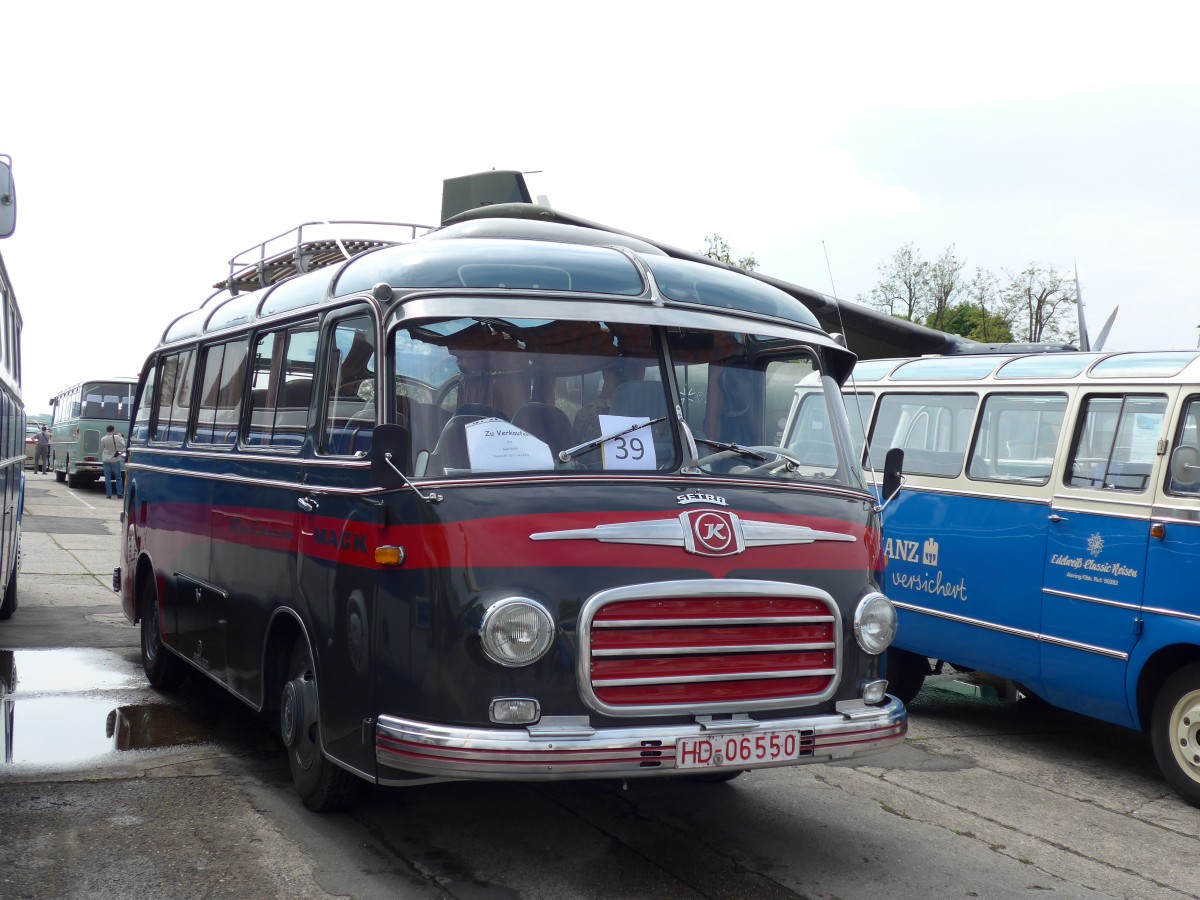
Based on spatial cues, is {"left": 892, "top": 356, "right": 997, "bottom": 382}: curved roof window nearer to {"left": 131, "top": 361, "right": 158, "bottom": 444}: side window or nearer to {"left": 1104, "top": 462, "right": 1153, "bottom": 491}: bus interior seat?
{"left": 1104, "top": 462, "right": 1153, "bottom": 491}: bus interior seat

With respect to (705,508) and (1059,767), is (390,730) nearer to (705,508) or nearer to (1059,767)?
(705,508)

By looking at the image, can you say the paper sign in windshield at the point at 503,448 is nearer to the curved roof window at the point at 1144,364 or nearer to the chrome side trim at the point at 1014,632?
the chrome side trim at the point at 1014,632

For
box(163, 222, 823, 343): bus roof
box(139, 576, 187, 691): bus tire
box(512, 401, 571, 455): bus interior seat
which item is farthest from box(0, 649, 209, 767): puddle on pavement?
box(512, 401, 571, 455): bus interior seat

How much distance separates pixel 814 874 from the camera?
5195mm

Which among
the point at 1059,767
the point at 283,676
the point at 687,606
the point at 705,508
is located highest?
the point at 705,508

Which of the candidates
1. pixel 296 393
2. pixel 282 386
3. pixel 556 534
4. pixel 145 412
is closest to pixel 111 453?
pixel 145 412

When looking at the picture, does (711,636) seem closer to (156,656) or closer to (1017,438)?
(1017,438)

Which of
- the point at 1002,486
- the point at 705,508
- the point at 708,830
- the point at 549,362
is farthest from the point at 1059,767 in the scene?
the point at 549,362

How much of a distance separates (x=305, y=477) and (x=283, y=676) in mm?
1059

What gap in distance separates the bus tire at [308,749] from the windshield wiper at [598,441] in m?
1.47

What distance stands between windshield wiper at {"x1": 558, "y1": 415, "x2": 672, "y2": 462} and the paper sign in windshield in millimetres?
57

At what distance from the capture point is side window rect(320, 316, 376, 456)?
5340 millimetres

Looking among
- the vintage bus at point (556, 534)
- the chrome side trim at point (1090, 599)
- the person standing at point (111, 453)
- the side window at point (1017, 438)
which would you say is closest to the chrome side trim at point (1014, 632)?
the chrome side trim at point (1090, 599)

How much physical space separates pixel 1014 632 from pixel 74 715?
580 centimetres
